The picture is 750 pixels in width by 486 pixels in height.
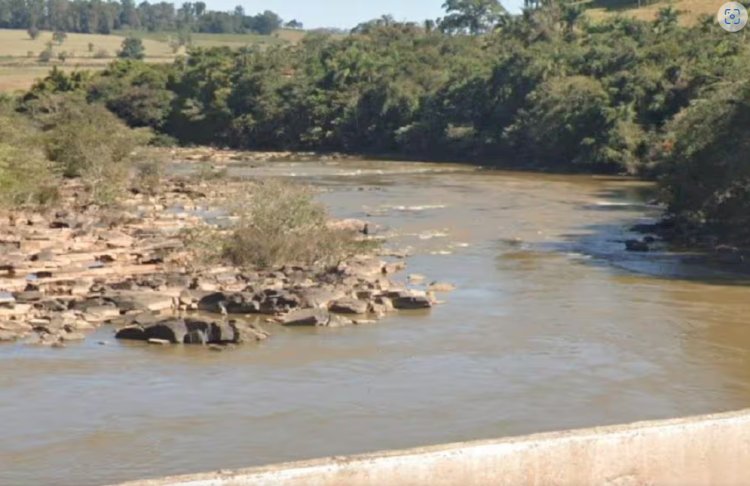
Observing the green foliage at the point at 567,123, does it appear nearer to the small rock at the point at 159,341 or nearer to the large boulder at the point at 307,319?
the large boulder at the point at 307,319

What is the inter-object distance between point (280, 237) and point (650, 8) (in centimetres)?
7074

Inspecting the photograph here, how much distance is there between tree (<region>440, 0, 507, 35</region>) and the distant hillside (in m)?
10.5

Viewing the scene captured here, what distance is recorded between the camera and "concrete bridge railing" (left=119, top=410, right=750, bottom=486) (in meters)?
7.70

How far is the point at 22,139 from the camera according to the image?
138 feet

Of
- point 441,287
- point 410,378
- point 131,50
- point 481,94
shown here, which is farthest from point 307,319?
point 131,50

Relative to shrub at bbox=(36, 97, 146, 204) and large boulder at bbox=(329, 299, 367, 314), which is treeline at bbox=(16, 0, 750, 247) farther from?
shrub at bbox=(36, 97, 146, 204)

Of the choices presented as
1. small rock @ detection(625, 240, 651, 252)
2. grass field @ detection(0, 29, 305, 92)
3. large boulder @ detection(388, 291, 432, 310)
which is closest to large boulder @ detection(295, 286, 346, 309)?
large boulder @ detection(388, 291, 432, 310)

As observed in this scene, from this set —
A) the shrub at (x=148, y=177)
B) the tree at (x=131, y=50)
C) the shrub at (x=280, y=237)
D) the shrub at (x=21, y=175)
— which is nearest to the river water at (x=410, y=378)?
the shrub at (x=280, y=237)

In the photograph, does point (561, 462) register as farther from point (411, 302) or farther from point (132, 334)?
point (411, 302)

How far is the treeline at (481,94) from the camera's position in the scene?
57000mm

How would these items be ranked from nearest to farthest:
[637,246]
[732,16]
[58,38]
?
[637,246] < [732,16] < [58,38]

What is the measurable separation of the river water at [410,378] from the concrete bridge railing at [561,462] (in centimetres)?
662

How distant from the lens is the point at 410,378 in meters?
18.5

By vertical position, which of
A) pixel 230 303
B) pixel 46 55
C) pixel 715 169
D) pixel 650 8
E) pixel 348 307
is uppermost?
pixel 650 8
